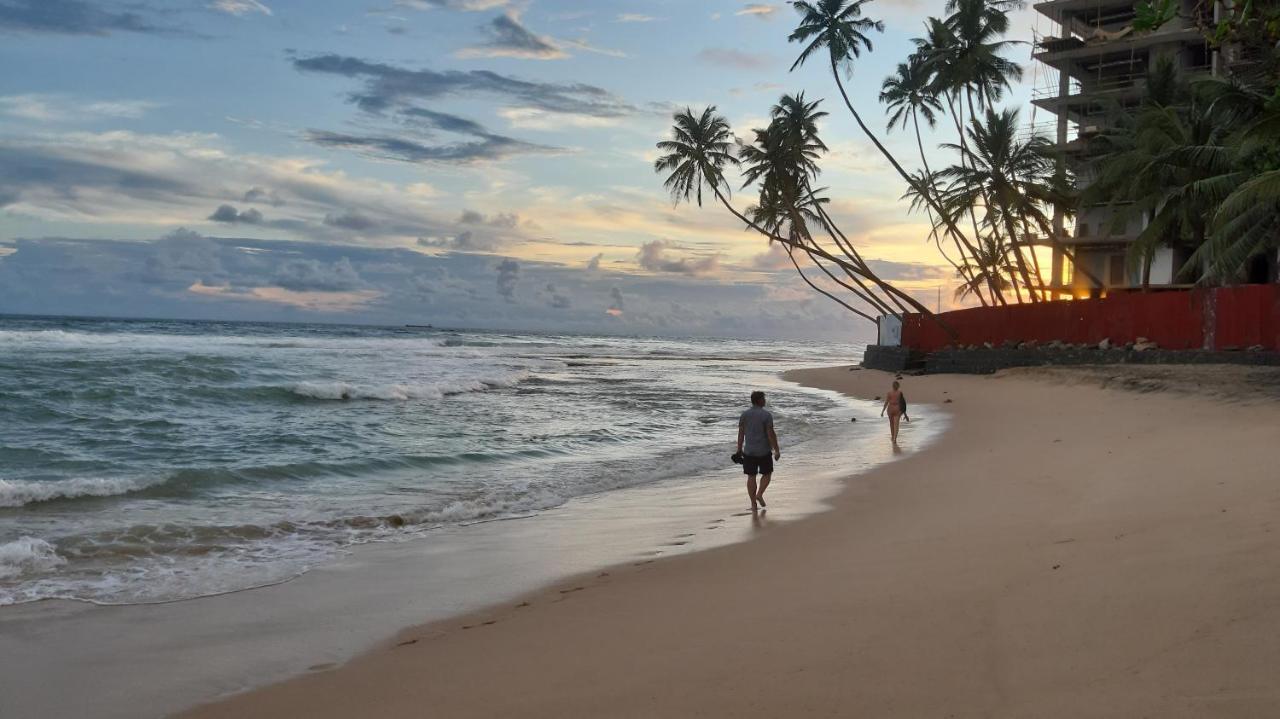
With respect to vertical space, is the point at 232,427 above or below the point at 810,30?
below

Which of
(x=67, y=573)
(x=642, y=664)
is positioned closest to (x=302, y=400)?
(x=67, y=573)

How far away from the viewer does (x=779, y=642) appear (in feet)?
15.5

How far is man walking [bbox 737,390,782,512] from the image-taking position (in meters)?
9.87

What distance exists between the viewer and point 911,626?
4746 millimetres

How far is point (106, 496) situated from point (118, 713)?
712cm

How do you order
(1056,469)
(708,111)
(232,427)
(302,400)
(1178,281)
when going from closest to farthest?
(1056,469) < (232,427) < (302,400) < (1178,281) < (708,111)

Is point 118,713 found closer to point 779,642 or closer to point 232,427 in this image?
point 779,642

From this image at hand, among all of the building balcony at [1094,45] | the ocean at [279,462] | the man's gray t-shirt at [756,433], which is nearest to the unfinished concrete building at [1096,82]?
the building balcony at [1094,45]

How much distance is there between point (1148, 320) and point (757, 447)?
70.0ft

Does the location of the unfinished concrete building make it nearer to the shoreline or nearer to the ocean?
the ocean

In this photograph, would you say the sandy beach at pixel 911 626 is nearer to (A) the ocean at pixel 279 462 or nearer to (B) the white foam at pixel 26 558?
(A) the ocean at pixel 279 462

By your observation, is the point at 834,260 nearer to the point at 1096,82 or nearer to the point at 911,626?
the point at 1096,82

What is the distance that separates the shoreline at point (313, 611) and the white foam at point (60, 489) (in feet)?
14.6

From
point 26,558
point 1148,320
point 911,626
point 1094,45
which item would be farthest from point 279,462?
point 1094,45
